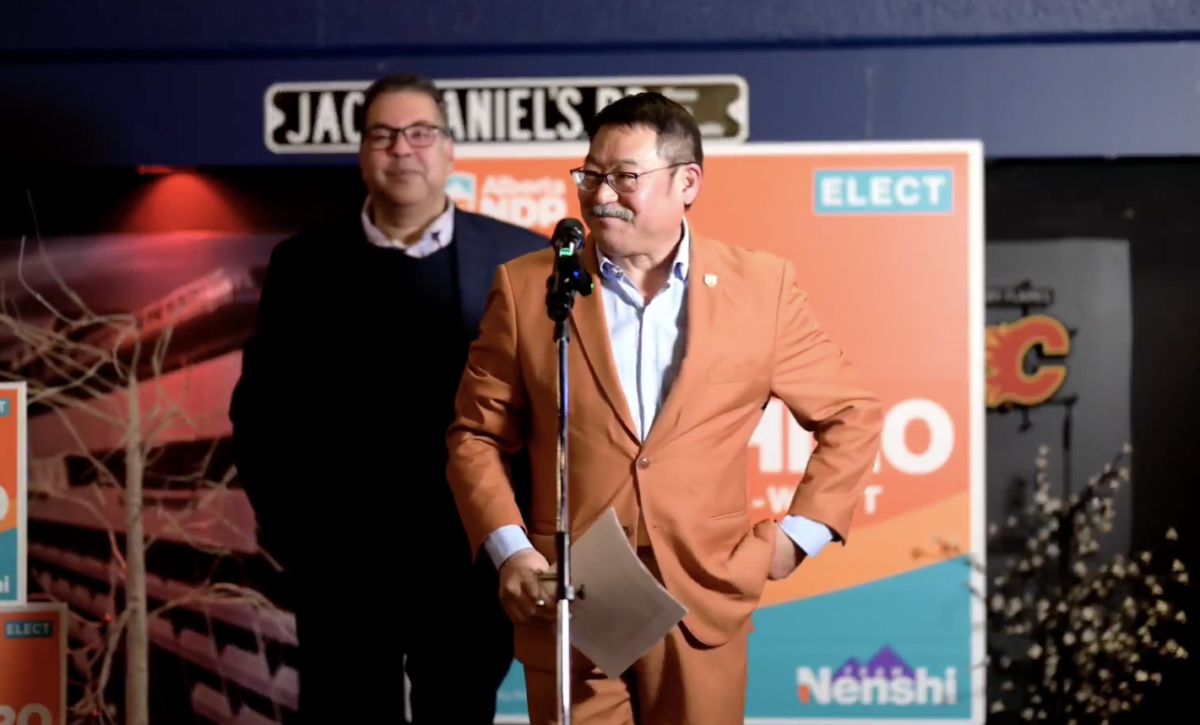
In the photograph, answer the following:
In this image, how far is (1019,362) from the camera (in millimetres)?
3070

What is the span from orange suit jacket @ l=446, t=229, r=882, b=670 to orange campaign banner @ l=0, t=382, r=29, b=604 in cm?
157

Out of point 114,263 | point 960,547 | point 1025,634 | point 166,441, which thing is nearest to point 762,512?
point 960,547

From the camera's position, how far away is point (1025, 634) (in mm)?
3059

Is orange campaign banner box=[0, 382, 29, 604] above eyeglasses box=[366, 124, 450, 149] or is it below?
below

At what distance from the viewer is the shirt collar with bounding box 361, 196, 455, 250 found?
2.95 metres

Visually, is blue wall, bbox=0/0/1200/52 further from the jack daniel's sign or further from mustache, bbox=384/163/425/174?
mustache, bbox=384/163/425/174

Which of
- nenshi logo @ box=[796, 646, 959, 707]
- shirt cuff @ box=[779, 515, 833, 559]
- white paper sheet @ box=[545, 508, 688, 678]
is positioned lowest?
nenshi logo @ box=[796, 646, 959, 707]

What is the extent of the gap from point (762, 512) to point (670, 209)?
3.52ft

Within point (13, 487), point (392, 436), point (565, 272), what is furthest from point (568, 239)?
point (13, 487)

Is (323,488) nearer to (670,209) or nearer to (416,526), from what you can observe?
(416,526)

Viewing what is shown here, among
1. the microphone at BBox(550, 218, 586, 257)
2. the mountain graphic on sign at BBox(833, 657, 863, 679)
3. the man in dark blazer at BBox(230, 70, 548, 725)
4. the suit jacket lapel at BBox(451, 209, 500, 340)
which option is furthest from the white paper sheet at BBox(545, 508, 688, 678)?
the mountain graphic on sign at BBox(833, 657, 863, 679)

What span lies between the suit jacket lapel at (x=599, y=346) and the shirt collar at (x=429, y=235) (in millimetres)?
815

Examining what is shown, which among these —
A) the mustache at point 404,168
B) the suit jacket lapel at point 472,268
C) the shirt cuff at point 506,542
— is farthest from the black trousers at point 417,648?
the mustache at point 404,168

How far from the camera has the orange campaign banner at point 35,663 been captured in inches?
127
